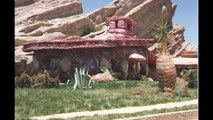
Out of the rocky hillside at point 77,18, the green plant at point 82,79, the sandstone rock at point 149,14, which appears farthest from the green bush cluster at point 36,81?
the sandstone rock at point 149,14

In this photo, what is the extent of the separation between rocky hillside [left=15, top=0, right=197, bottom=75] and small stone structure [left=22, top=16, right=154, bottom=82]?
1.07 metres

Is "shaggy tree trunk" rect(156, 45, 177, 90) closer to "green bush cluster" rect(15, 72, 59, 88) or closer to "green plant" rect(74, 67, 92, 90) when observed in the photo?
"green plant" rect(74, 67, 92, 90)

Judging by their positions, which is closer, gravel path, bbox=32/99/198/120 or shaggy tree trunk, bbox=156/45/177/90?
gravel path, bbox=32/99/198/120

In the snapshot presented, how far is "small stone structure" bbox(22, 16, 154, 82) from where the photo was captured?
597 inches

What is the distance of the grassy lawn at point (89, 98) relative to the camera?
39.1ft

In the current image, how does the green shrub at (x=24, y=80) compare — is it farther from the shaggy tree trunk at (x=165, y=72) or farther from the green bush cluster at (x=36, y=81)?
the shaggy tree trunk at (x=165, y=72)

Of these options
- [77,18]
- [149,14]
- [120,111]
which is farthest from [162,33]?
[149,14]

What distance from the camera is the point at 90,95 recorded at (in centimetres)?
1343

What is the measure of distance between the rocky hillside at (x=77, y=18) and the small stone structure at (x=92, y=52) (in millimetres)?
1067

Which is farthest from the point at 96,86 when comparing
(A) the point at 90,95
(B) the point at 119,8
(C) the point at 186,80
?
(B) the point at 119,8

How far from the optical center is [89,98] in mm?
13133

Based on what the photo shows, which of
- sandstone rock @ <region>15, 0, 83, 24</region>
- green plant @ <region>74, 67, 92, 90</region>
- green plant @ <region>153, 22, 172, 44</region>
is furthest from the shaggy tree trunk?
sandstone rock @ <region>15, 0, 83, 24</region>
